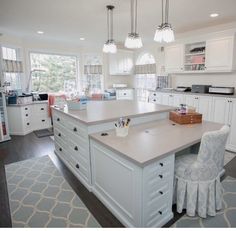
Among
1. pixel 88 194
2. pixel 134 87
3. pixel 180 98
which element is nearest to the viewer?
pixel 88 194

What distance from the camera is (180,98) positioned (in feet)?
13.9

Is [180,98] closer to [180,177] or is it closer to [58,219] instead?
[180,177]

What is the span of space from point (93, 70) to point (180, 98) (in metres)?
3.05

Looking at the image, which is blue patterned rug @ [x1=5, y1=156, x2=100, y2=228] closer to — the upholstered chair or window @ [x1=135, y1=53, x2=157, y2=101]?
the upholstered chair

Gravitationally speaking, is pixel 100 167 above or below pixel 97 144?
below

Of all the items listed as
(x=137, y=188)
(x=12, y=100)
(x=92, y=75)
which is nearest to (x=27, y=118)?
(x=12, y=100)

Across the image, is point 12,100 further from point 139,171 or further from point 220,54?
point 220,54

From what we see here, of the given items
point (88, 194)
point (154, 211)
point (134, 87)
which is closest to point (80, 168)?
point (88, 194)

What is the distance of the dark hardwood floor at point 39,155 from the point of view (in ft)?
5.93

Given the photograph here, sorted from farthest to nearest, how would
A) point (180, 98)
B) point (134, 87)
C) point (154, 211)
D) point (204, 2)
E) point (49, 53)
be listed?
point (134, 87) < point (49, 53) < point (180, 98) < point (204, 2) < point (154, 211)

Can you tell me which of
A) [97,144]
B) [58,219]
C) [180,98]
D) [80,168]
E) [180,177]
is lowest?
[58,219]

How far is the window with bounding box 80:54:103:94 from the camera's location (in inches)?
233

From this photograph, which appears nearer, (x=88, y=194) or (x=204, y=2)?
(x=88, y=194)

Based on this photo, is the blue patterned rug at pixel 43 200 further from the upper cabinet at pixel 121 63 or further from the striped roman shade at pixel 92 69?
the upper cabinet at pixel 121 63
